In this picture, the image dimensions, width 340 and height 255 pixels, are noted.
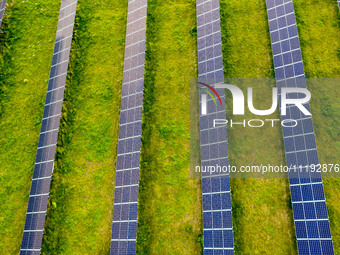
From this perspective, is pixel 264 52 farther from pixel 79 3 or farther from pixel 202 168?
pixel 79 3

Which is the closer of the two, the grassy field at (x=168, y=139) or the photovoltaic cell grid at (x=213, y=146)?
the photovoltaic cell grid at (x=213, y=146)

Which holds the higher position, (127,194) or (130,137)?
(130,137)

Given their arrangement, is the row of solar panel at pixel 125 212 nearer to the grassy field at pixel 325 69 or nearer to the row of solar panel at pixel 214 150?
the row of solar panel at pixel 214 150

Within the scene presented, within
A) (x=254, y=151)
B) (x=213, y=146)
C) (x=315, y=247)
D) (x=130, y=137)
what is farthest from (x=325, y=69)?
(x=130, y=137)

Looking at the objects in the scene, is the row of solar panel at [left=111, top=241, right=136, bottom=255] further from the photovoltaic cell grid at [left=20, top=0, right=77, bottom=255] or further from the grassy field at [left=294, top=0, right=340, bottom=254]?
the grassy field at [left=294, top=0, right=340, bottom=254]

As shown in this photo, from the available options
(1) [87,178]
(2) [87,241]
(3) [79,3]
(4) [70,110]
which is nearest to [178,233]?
(2) [87,241]

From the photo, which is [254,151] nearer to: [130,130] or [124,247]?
[130,130]

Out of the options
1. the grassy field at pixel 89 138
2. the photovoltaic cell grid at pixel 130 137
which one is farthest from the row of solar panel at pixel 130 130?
the grassy field at pixel 89 138
